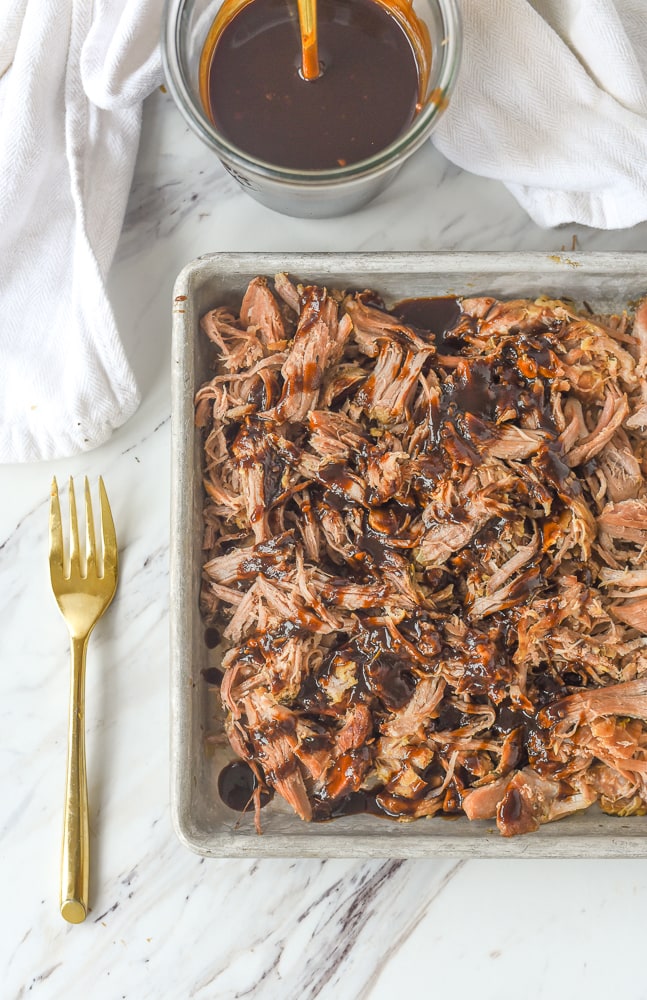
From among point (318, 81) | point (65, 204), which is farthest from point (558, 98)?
point (65, 204)

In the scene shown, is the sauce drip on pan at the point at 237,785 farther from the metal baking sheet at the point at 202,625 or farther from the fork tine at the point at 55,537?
the fork tine at the point at 55,537

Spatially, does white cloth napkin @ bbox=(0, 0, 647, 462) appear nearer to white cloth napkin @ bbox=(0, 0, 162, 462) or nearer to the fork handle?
white cloth napkin @ bbox=(0, 0, 162, 462)

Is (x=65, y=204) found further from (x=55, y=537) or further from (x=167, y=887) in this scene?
(x=167, y=887)

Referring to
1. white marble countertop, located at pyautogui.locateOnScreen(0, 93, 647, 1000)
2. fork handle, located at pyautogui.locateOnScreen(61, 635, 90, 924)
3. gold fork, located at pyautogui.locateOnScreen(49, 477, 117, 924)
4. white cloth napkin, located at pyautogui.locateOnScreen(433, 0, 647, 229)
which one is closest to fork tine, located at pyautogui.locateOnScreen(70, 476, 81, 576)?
gold fork, located at pyautogui.locateOnScreen(49, 477, 117, 924)

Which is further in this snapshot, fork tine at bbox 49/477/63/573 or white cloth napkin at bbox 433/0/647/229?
fork tine at bbox 49/477/63/573

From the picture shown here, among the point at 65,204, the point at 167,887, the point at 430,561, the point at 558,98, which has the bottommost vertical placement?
the point at 167,887

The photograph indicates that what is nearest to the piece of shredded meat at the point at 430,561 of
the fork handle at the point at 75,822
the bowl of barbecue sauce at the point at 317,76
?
the bowl of barbecue sauce at the point at 317,76

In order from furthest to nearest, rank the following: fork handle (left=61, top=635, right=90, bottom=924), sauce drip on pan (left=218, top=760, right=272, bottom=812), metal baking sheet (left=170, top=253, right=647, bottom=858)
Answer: fork handle (left=61, top=635, right=90, bottom=924) → sauce drip on pan (left=218, top=760, right=272, bottom=812) → metal baking sheet (left=170, top=253, right=647, bottom=858)
